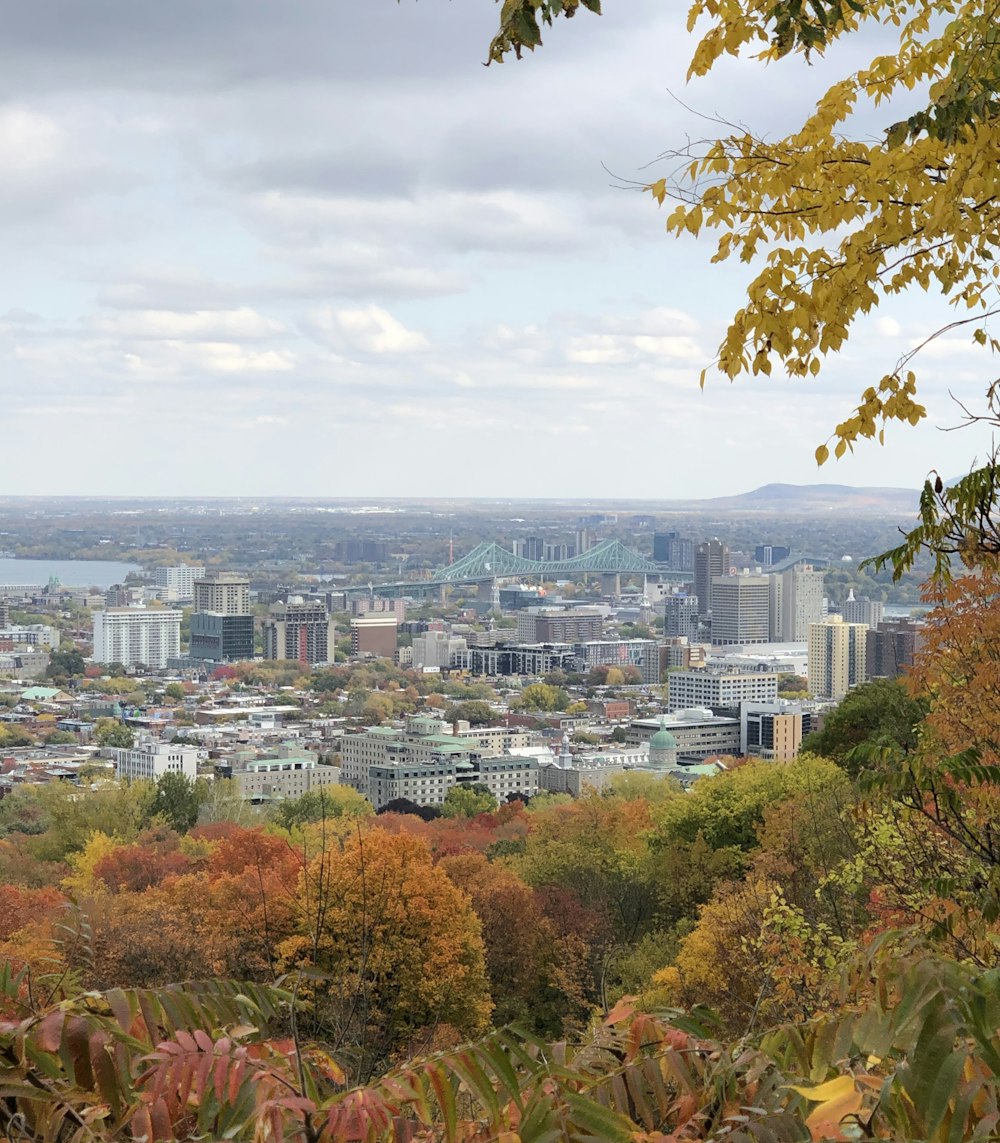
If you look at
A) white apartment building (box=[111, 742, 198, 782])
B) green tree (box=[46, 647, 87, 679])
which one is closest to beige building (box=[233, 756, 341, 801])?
white apartment building (box=[111, 742, 198, 782])

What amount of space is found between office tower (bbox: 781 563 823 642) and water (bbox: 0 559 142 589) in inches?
2853

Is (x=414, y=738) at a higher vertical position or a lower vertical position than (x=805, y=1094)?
lower

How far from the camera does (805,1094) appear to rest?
1.47m

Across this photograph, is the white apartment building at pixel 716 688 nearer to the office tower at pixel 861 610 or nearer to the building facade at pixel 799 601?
the office tower at pixel 861 610

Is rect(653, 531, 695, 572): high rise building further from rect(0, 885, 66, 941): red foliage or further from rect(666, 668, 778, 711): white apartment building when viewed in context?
rect(0, 885, 66, 941): red foliage

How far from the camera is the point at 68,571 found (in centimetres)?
17625

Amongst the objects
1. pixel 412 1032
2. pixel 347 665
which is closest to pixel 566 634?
pixel 347 665

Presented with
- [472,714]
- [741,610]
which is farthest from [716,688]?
[741,610]

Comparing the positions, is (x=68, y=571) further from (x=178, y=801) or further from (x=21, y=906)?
(x=21, y=906)

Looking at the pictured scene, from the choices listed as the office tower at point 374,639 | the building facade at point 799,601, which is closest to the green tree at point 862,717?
the office tower at point 374,639

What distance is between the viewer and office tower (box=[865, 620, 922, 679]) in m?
62.8

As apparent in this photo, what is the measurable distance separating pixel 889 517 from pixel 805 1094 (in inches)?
7046

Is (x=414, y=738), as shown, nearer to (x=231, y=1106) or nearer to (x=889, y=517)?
(x=231, y=1106)

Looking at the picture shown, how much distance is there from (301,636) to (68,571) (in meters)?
70.9
